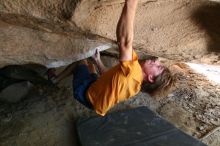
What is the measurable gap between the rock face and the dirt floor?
61 cm

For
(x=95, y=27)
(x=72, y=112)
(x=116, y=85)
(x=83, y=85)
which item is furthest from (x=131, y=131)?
(x=95, y=27)

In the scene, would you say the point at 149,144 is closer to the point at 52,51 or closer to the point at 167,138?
the point at 167,138

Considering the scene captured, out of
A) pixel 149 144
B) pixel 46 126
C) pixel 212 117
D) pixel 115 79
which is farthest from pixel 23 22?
pixel 212 117

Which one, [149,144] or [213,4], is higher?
[213,4]

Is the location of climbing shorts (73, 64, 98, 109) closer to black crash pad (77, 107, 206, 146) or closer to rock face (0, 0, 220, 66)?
rock face (0, 0, 220, 66)

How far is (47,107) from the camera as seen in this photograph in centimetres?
254

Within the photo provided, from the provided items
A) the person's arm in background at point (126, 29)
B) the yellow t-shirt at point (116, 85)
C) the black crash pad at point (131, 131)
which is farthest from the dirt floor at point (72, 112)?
the person's arm in background at point (126, 29)

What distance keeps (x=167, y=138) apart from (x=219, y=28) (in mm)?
1209

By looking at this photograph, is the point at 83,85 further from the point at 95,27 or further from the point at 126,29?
the point at 126,29

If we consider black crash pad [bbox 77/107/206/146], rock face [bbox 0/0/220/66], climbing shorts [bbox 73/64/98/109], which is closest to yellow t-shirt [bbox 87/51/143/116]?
climbing shorts [bbox 73/64/98/109]

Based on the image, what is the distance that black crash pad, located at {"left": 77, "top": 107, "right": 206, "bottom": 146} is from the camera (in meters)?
2.31

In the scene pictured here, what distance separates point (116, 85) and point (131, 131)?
1010 millimetres

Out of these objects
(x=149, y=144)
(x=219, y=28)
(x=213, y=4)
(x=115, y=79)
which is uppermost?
(x=213, y=4)

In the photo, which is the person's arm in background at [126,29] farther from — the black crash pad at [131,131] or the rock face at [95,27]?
the black crash pad at [131,131]
